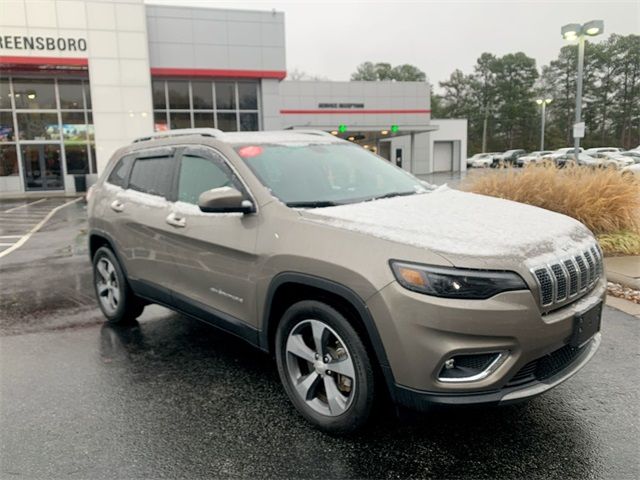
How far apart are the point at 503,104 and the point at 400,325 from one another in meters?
85.6

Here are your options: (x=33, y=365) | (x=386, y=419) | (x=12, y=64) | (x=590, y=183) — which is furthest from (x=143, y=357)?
(x=12, y=64)

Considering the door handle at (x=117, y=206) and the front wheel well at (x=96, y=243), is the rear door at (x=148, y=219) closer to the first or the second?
the door handle at (x=117, y=206)

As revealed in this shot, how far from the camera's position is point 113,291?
17.1 ft

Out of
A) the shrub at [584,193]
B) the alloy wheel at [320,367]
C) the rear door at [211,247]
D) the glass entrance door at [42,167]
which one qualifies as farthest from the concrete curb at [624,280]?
the glass entrance door at [42,167]

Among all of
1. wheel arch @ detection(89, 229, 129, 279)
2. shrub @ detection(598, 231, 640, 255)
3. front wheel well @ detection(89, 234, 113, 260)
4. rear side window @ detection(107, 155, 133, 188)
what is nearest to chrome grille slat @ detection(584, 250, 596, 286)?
wheel arch @ detection(89, 229, 129, 279)

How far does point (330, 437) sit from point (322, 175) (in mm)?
1880

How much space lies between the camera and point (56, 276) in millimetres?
7496

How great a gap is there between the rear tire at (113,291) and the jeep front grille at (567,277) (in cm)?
383

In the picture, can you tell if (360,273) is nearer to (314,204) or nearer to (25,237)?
(314,204)

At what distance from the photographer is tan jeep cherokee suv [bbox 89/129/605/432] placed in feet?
8.28

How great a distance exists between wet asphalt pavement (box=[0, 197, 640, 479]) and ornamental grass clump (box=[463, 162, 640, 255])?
11.6ft

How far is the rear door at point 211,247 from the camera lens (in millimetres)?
3436

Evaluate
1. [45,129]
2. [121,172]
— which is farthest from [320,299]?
[45,129]

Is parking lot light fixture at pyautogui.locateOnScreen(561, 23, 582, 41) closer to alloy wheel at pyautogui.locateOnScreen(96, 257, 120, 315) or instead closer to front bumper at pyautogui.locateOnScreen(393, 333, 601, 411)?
alloy wheel at pyautogui.locateOnScreen(96, 257, 120, 315)
